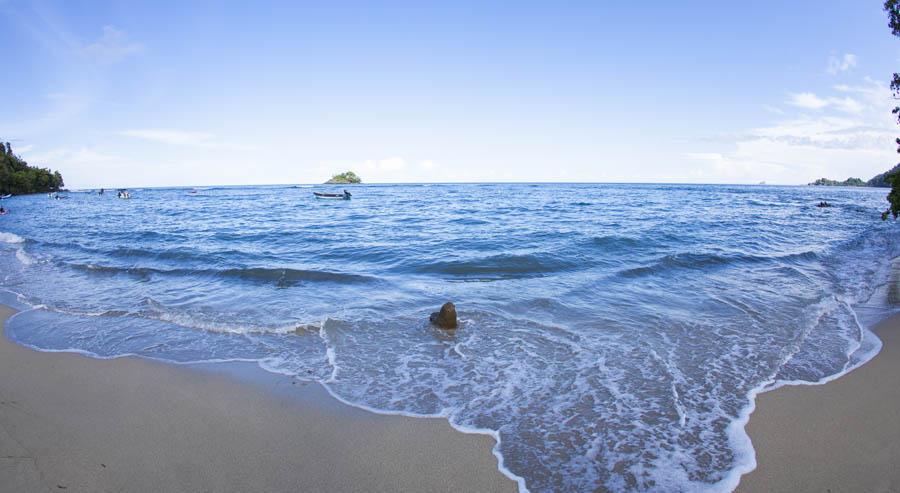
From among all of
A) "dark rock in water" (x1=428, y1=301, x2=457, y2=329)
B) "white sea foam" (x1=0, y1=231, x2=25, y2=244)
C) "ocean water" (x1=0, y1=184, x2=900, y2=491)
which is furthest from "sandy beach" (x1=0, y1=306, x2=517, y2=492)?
"white sea foam" (x1=0, y1=231, x2=25, y2=244)

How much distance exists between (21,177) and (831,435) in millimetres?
140681

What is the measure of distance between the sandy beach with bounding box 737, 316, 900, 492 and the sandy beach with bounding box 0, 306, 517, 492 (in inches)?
99.3

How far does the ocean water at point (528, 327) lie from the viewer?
4566 mm

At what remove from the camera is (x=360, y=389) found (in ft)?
18.5

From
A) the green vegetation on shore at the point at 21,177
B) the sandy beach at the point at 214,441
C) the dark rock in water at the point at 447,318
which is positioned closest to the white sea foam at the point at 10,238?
the sandy beach at the point at 214,441

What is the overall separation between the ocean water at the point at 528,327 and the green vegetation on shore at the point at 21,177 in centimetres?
11057

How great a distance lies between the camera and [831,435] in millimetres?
4289

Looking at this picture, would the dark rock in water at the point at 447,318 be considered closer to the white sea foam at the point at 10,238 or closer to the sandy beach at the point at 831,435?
the sandy beach at the point at 831,435

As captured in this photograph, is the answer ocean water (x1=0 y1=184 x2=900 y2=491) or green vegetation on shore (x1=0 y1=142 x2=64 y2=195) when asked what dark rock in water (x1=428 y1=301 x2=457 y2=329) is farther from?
green vegetation on shore (x1=0 y1=142 x2=64 y2=195)

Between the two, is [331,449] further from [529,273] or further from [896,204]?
[896,204]

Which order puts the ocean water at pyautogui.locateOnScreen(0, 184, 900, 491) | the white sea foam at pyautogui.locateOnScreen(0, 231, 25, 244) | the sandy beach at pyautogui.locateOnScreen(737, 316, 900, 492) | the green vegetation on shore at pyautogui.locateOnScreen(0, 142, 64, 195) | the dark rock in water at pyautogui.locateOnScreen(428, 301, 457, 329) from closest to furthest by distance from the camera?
the sandy beach at pyautogui.locateOnScreen(737, 316, 900, 492) → the ocean water at pyautogui.locateOnScreen(0, 184, 900, 491) → the dark rock in water at pyautogui.locateOnScreen(428, 301, 457, 329) → the white sea foam at pyautogui.locateOnScreen(0, 231, 25, 244) → the green vegetation on shore at pyautogui.locateOnScreen(0, 142, 64, 195)

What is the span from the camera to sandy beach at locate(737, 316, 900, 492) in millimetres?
3613

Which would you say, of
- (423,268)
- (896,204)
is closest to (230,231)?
(423,268)

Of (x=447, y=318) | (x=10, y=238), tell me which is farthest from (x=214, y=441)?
(x=10, y=238)
